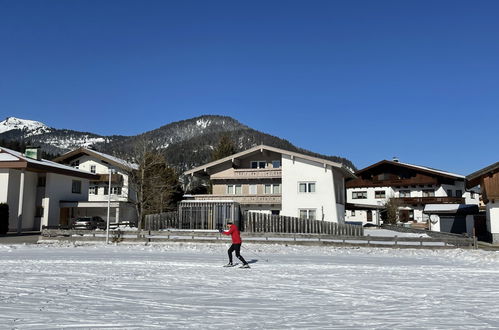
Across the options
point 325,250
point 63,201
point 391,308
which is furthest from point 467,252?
point 63,201

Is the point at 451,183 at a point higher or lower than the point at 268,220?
higher

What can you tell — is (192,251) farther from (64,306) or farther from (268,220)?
(64,306)

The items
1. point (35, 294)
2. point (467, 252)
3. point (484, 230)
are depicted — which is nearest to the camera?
point (35, 294)

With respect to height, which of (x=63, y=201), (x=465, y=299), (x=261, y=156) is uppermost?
(x=261, y=156)

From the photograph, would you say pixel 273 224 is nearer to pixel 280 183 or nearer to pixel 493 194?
pixel 280 183

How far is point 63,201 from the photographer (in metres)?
42.2

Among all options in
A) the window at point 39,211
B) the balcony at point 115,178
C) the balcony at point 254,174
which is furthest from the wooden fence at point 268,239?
the balcony at point 115,178

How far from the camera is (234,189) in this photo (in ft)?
139

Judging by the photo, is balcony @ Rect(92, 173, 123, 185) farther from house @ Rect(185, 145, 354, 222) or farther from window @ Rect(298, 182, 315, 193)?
window @ Rect(298, 182, 315, 193)

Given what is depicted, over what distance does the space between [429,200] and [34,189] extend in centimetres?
4941

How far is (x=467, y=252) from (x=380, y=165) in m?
44.6

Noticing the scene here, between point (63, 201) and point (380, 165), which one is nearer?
point (63, 201)

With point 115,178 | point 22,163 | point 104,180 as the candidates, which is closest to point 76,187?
point 115,178

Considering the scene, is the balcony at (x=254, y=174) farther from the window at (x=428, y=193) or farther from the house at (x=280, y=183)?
the window at (x=428, y=193)
